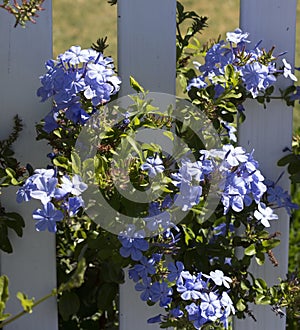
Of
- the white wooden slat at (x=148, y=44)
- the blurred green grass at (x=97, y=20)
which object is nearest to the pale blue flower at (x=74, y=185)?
the white wooden slat at (x=148, y=44)

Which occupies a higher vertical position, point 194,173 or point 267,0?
point 267,0

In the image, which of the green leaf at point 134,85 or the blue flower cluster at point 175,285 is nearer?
the blue flower cluster at point 175,285

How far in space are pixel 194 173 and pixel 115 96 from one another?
0.37m

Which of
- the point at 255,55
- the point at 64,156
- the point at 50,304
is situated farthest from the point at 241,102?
the point at 50,304

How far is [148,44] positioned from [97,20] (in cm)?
457

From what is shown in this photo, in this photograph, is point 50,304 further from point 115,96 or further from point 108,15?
point 108,15

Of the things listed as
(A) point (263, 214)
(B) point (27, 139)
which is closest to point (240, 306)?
(A) point (263, 214)

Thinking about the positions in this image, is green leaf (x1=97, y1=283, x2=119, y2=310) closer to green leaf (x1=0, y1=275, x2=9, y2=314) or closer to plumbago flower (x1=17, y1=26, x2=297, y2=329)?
plumbago flower (x1=17, y1=26, x2=297, y2=329)

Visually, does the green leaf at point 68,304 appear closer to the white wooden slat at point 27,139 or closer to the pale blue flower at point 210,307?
the white wooden slat at point 27,139

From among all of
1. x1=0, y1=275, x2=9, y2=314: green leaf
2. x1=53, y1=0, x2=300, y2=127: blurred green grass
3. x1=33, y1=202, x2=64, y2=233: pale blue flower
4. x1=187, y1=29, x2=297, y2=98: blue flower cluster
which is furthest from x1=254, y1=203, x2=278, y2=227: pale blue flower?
x1=53, y1=0, x2=300, y2=127: blurred green grass

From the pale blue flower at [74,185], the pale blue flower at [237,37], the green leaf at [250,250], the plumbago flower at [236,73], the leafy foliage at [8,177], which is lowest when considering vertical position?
the green leaf at [250,250]

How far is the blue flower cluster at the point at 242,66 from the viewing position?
6.27 feet

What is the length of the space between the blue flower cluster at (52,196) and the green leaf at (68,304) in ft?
1.31

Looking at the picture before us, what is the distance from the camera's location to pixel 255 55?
1956mm
